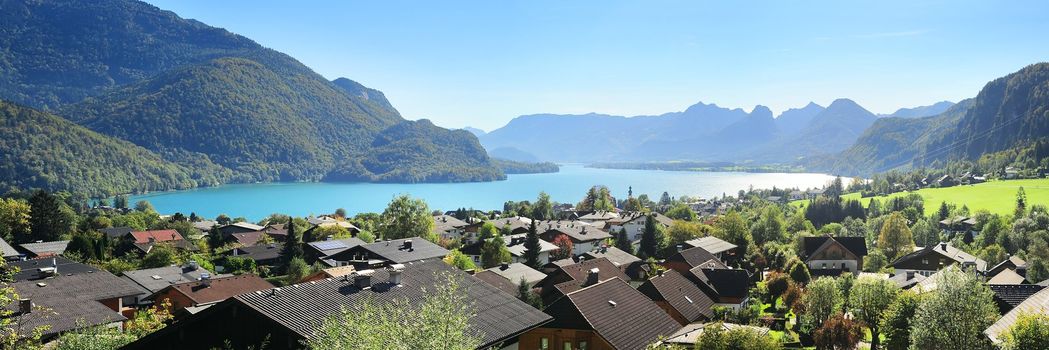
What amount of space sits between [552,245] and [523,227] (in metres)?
16.3

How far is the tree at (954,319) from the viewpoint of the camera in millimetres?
17859

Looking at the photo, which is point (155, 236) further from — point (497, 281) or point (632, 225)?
point (632, 225)

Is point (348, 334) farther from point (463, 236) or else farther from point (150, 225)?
point (150, 225)

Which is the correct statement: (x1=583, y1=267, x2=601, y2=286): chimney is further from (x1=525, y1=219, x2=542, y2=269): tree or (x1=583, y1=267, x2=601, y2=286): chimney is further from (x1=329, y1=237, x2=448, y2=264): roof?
(x1=525, y1=219, x2=542, y2=269): tree

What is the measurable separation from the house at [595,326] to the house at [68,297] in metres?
14.5

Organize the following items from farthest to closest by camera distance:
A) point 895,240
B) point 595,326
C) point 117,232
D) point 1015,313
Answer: point 117,232, point 895,240, point 595,326, point 1015,313

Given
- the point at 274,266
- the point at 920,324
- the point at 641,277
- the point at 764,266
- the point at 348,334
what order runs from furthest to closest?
the point at 764,266 < the point at 274,266 < the point at 641,277 < the point at 920,324 < the point at 348,334

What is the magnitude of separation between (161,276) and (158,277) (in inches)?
14.8

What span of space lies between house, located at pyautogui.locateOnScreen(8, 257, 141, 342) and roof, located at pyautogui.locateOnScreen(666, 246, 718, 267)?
110 feet

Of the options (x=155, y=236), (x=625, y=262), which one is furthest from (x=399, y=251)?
(x=155, y=236)

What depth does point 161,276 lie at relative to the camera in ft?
137

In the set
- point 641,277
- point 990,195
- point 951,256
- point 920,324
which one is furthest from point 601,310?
point 990,195

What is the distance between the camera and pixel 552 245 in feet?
200

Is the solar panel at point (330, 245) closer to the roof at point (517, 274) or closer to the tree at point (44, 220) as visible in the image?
the roof at point (517, 274)
